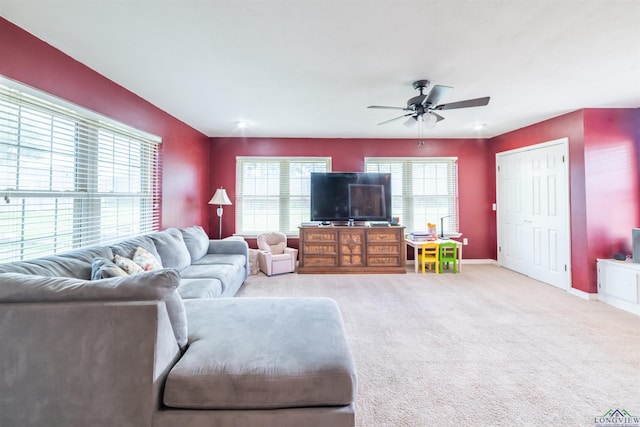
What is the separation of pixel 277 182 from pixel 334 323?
3.89 m

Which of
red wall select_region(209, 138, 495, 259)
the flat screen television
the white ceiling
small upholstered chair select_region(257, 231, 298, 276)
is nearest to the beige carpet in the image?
small upholstered chair select_region(257, 231, 298, 276)

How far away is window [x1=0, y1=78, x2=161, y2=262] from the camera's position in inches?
70.6

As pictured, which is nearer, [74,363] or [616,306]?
[74,363]

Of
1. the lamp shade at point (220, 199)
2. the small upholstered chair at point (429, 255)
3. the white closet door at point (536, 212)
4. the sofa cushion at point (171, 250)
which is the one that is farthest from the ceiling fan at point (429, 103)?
the lamp shade at point (220, 199)

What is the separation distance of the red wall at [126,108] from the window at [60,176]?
111 millimetres

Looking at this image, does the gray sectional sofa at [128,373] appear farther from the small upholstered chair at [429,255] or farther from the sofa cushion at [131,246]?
the small upholstered chair at [429,255]

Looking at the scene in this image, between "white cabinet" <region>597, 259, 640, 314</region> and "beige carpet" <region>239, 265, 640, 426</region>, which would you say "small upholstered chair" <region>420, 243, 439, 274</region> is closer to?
"beige carpet" <region>239, 265, 640, 426</region>

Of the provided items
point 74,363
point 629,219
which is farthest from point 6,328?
point 629,219

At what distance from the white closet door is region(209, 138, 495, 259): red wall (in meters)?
0.30

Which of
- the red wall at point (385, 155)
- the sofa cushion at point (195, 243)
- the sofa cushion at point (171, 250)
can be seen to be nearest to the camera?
the sofa cushion at point (171, 250)

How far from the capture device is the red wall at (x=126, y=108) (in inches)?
72.3

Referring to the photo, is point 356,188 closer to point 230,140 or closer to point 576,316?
point 230,140

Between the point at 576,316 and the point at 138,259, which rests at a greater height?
the point at 138,259

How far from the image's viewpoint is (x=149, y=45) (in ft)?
6.72
